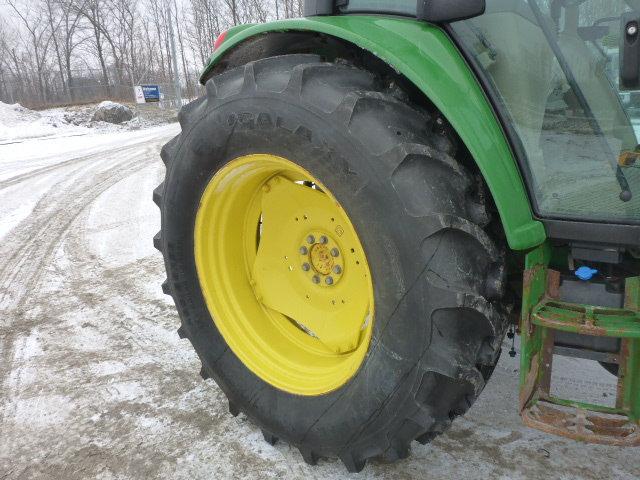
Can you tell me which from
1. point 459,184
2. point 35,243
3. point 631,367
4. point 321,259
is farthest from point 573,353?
point 35,243

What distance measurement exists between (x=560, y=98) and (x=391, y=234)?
0.66 meters

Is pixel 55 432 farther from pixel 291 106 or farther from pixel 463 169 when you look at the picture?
pixel 463 169

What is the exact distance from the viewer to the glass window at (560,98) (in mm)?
1493

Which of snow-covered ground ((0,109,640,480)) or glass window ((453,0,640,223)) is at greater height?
glass window ((453,0,640,223))

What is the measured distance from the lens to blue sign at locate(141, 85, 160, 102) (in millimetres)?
26469

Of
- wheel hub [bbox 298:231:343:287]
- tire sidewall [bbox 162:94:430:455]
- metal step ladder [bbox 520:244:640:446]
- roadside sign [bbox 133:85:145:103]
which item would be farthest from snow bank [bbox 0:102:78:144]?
metal step ladder [bbox 520:244:640:446]

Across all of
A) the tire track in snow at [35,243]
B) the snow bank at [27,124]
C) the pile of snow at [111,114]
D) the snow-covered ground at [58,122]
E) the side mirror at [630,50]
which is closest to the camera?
the side mirror at [630,50]

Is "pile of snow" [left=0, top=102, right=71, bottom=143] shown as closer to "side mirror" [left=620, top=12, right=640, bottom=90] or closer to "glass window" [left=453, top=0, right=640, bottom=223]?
"glass window" [left=453, top=0, right=640, bottom=223]

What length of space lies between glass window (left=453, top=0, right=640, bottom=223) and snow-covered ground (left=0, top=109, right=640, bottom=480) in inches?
38.3

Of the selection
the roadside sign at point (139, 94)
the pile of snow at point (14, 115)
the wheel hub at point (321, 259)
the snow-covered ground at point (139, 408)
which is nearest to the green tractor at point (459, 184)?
the wheel hub at point (321, 259)

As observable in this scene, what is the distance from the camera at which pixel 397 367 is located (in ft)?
4.88

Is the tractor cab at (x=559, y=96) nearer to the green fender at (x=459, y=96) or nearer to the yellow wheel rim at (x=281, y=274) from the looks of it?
the green fender at (x=459, y=96)

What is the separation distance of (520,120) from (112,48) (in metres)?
41.2

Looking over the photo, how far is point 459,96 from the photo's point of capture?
4.72ft
